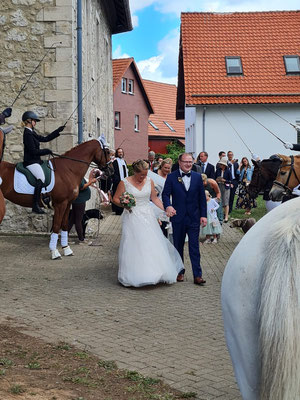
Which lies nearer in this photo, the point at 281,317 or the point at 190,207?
the point at 281,317

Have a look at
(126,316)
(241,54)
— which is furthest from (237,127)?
(126,316)

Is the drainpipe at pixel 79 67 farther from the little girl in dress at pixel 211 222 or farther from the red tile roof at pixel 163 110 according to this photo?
the red tile roof at pixel 163 110

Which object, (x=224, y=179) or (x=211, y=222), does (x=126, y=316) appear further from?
(x=224, y=179)

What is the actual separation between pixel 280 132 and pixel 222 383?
26.7 m

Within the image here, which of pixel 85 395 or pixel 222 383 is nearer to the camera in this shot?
pixel 85 395

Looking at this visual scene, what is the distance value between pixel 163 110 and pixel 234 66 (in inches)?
1309

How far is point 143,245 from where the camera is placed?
9.47 metres

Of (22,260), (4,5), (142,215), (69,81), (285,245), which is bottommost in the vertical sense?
(22,260)

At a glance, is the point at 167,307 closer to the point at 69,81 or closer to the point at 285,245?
the point at 285,245

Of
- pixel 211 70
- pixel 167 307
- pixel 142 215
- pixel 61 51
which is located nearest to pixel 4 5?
pixel 61 51

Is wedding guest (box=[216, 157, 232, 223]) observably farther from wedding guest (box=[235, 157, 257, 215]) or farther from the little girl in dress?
the little girl in dress

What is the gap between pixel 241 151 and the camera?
30.8 metres

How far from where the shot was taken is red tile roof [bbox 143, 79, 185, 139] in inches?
2409

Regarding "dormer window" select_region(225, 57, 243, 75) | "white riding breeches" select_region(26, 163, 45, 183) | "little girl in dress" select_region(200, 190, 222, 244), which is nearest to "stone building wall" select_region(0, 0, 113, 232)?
"white riding breeches" select_region(26, 163, 45, 183)
